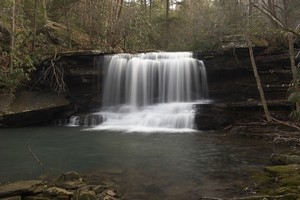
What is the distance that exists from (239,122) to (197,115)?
2.09 meters

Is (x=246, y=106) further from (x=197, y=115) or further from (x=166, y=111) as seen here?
(x=166, y=111)

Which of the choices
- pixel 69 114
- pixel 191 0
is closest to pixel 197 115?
pixel 69 114

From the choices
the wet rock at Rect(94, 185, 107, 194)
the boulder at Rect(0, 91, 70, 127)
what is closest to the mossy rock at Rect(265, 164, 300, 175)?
the wet rock at Rect(94, 185, 107, 194)

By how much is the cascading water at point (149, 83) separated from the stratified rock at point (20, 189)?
11664 mm

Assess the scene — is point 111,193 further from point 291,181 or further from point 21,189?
point 291,181

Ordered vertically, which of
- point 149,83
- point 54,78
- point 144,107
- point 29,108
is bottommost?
point 144,107

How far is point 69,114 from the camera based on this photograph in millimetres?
19984

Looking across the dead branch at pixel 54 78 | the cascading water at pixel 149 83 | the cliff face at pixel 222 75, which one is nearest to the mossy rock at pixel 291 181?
the cliff face at pixel 222 75

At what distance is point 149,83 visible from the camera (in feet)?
66.6

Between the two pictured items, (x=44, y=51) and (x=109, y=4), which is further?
(x=109, y=4)

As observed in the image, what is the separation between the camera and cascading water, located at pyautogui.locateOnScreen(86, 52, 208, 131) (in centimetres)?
1981

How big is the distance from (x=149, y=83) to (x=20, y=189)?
13984 millimetres

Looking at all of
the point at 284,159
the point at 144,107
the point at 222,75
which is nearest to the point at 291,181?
the point at 284,159

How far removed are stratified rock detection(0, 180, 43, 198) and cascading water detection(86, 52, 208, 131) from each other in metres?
11.7
